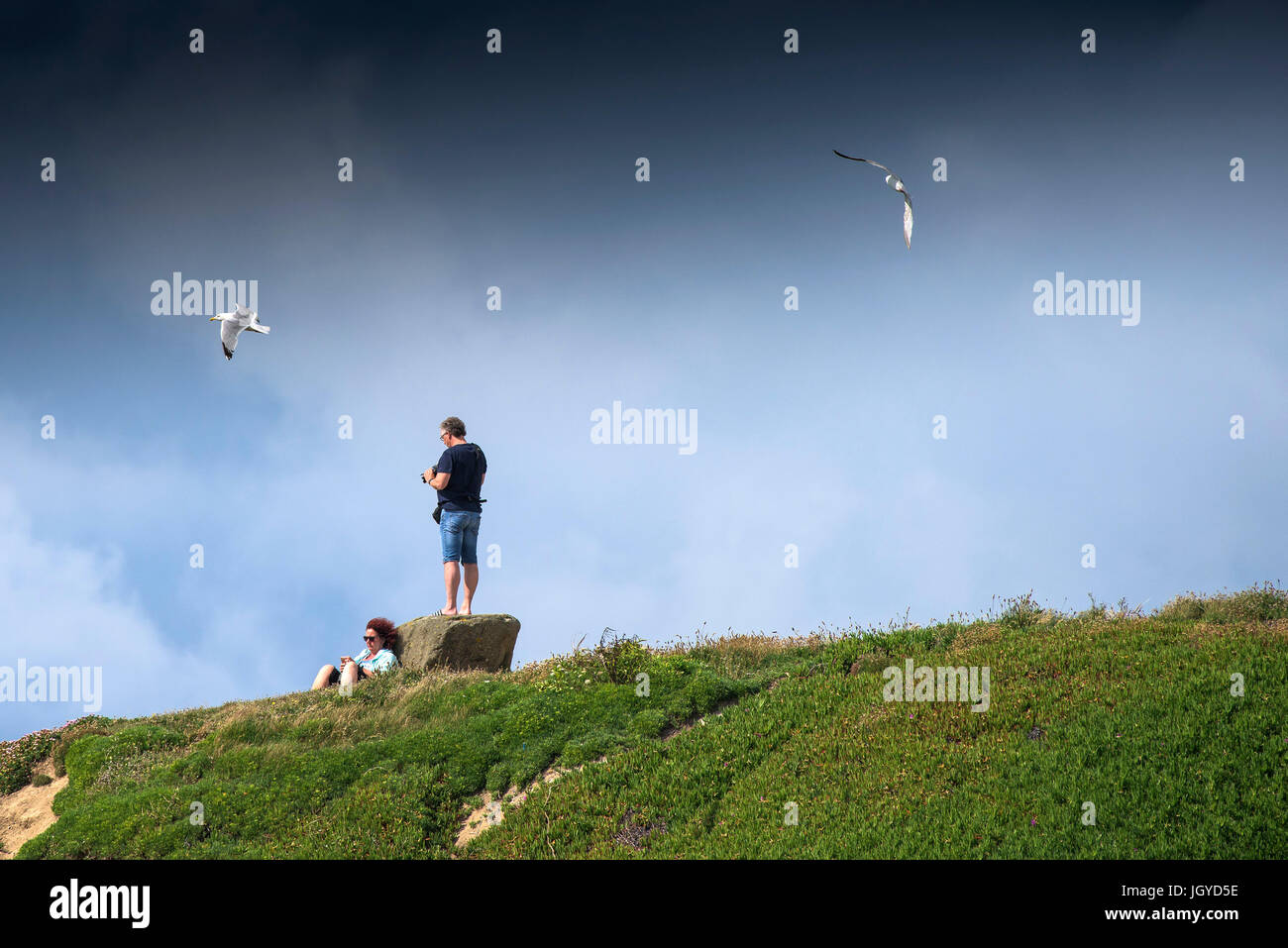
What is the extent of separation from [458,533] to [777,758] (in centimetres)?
963

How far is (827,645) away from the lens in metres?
17.8

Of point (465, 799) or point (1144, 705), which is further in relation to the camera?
point (465, 799)

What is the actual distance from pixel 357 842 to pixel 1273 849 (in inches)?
455

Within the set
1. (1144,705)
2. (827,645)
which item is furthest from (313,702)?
(1144,705)

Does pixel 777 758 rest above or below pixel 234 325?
below

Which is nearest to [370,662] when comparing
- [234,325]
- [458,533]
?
[458,533]

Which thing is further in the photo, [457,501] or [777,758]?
[457,501]

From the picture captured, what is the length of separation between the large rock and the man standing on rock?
1.65ft

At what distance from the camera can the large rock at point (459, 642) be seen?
63.5 ft

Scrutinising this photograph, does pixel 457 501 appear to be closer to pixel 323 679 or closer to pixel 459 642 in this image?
pixel 459 642

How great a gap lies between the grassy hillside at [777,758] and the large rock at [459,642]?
734mm

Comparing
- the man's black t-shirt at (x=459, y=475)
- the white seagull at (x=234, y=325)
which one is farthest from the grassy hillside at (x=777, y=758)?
the white seagull at (x=234, y=325)

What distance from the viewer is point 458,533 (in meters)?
19.5
